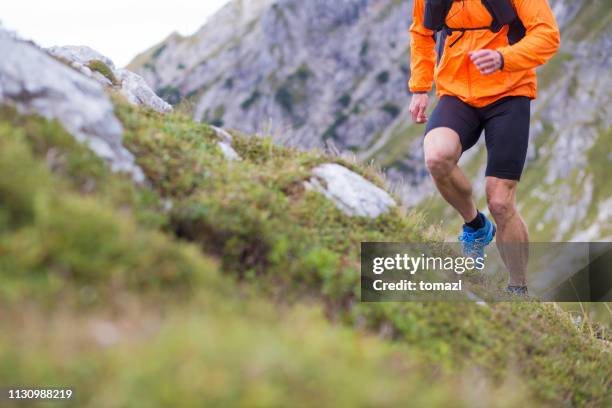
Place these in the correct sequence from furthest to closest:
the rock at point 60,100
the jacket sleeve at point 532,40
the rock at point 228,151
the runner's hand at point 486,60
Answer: the jacket sleeve at point 532,40 < the runner's hand at point 486,60 < the rock at point 228,151 < the rock at point 60,100

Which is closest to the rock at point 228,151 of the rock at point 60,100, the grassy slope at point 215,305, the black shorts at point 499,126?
the grassy slope at point 215,305

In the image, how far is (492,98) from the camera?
7523 mm

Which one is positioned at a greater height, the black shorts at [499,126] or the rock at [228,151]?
the black shorts at [499,126]

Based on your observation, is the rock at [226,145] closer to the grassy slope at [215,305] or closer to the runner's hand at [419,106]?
the grassy slope at [215,305]

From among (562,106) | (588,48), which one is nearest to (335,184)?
(562,106)

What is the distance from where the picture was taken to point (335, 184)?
235 inches

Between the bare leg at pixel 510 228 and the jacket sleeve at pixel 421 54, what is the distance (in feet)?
6.58

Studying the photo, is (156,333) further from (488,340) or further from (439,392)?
(488,340)

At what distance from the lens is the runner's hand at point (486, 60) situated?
6770 millimetres

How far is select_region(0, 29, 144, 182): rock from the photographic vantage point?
179 inches

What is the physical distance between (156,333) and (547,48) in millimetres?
6423

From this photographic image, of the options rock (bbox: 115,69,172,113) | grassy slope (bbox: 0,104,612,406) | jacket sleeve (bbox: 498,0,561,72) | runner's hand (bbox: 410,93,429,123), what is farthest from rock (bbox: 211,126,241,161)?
jacket sleeve (bbox: 498,0,561,72)

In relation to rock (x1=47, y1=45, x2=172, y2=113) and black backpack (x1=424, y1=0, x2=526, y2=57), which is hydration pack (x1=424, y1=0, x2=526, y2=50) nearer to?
black backpack (x1=424, y1=0, x2=526, y2=57)

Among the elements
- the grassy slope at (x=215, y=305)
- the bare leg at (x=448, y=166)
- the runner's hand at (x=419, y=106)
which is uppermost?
the runner's hand at (x=419, y=106)
